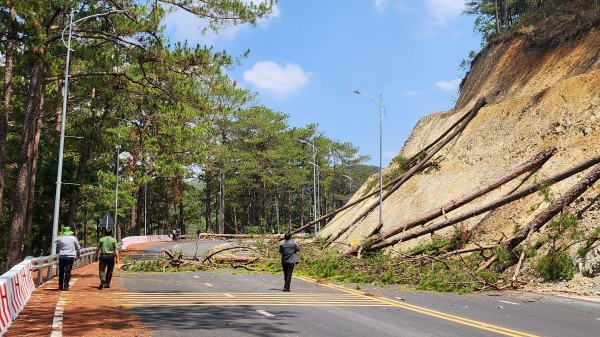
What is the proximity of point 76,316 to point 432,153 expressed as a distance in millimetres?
27505

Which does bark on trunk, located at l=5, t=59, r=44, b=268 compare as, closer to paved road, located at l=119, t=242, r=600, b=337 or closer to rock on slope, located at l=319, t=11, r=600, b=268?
paved road, located at l=119, t=242, r=600, b=337

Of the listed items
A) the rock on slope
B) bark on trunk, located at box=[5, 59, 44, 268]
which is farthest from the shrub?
bark on trunk, located at box=[5, 59, 44, 268]

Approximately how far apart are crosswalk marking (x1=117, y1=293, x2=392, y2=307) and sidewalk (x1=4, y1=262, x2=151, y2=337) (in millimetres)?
705

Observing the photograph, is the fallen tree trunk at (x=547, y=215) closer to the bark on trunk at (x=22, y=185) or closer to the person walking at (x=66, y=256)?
the person walking at (x=66, y=256)

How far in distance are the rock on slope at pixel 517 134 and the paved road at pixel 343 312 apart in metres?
6.99

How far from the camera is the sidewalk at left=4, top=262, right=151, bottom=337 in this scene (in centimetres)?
853

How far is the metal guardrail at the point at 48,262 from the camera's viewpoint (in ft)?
51.8

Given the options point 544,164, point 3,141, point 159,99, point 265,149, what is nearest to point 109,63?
point 159,99

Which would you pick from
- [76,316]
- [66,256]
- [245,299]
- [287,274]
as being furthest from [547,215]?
[66,256]

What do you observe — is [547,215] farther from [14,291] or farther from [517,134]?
[14,291]

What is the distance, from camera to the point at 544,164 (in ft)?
79.7

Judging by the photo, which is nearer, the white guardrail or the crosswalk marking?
the white guardrail

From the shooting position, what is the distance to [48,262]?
17.2m

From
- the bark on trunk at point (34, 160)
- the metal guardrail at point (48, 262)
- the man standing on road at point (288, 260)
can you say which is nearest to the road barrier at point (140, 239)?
the bark on trunk at point (34, 160)
